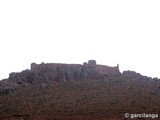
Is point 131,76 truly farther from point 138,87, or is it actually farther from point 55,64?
point 55,64

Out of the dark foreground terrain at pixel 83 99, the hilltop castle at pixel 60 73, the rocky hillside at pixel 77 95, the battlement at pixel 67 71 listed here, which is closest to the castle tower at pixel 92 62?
the battlement at pixel 67 71

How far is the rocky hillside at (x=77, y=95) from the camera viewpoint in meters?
51.0

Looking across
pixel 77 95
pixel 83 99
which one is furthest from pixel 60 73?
pixel 83 99

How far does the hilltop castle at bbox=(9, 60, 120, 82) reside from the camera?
71938mm

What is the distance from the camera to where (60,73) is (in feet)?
239

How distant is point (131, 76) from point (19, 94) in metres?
24.1

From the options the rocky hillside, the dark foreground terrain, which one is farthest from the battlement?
the dark foreground terrain

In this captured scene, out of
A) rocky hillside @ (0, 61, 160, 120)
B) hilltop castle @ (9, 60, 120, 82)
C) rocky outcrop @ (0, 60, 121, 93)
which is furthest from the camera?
hilltop castle @ (9, 60, 120, 82)

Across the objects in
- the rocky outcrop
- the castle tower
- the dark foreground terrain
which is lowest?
the dark foreground terrain

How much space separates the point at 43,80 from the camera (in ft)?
231

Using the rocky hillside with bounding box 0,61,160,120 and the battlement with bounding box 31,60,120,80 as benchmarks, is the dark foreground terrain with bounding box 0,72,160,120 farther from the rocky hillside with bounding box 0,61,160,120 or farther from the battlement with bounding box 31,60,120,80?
the battlement with bounding box 31,60,120,80

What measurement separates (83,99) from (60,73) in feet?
52.9

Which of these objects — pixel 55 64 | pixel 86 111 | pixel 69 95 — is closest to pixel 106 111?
pixel 86 111

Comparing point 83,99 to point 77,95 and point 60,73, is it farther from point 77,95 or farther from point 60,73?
point 60,73
